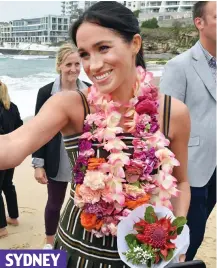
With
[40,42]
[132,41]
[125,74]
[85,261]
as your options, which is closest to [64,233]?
[85,261]

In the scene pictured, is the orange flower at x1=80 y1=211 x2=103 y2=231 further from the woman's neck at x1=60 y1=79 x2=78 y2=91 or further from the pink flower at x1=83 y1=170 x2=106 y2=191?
the woman's neck at x1=60 y1=79 x2=78 y2=91

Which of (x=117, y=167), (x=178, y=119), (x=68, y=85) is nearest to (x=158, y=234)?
(x=117, y=167)

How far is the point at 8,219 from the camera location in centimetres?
417

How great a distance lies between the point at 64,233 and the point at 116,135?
436mm

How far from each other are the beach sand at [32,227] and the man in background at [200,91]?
52.5 inches

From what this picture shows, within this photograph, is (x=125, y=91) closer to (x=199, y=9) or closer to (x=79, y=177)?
(x=79, y=177)

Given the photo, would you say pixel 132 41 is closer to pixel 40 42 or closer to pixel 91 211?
pixel 91 211

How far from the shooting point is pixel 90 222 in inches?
57.5

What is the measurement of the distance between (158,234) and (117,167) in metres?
0.28

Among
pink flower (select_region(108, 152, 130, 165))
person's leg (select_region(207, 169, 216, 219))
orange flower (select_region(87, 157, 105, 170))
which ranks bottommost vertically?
person's leg (select_region(207, 169, 216, 219))

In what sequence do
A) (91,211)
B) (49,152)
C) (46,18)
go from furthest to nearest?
(46,18)
(49,152)
(91,211)

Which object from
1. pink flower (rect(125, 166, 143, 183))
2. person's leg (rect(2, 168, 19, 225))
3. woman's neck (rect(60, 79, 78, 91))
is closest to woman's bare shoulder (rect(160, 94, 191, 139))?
pink flower (rect(125, 166, 143, 183))

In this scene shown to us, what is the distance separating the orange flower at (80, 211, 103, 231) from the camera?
1458mm

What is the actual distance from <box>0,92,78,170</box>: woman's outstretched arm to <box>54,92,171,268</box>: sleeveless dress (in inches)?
3.6
